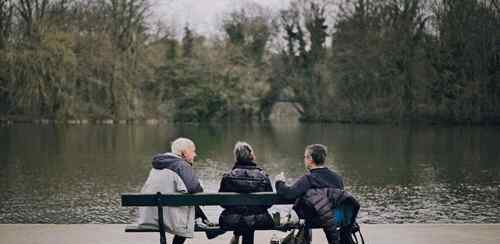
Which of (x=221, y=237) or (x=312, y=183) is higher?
(x=312, y=183)

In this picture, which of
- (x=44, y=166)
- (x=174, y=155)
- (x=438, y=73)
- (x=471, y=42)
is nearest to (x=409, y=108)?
(x=438, y=73)

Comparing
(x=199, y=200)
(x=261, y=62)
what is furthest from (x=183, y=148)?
(x=261, y=62)

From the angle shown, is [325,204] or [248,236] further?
[248,236]

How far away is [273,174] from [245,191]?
12795mm

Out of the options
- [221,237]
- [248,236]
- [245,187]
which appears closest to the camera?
[245,187]

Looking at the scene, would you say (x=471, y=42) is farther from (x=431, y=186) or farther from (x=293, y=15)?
(x=431, y=186)

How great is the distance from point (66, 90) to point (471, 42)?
3297cm

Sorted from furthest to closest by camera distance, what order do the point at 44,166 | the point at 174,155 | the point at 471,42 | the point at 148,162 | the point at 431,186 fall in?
the point at 471,42 < the point at 148,162 < the point at 44,166 < the point at 431,186 < the point at 174,155

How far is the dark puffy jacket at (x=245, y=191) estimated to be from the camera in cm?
538

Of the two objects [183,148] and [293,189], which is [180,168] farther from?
[293,189]

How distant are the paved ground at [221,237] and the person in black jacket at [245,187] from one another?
77 cm

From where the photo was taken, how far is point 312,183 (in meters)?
5.23

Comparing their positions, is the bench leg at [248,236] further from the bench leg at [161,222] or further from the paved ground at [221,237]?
the bench leg at [161,222]

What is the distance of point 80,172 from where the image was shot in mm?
17859
